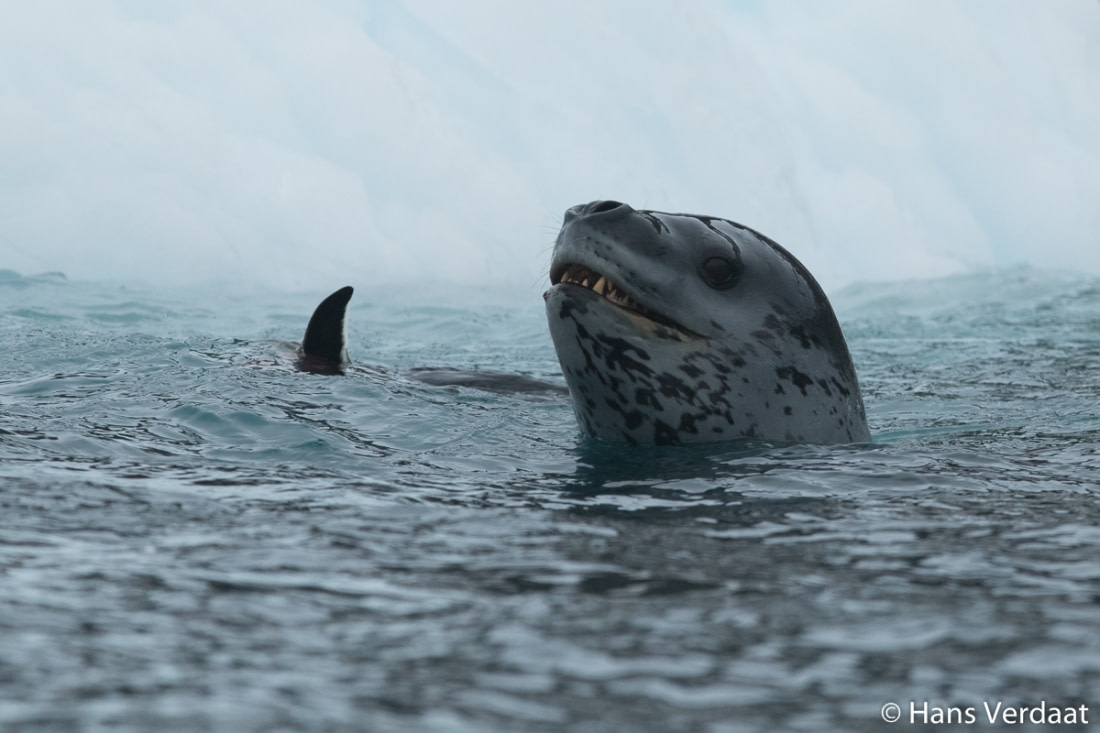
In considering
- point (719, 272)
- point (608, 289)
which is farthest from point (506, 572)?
point (719, 272)

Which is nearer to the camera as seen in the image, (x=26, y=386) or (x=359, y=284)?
(x=26, y=386)

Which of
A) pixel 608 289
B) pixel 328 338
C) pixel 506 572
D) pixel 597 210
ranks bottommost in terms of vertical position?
pixel 506 572

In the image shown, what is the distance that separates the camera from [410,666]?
2.22 m

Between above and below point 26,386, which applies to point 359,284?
→ above

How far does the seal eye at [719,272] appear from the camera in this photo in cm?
493

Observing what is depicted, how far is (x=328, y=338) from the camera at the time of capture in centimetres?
786

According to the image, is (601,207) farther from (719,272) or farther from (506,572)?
(506,572)

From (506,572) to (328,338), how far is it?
Result: 5126 mm

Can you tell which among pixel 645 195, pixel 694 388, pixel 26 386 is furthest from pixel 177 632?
pixel 645 195

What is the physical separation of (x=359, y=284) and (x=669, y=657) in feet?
59.2

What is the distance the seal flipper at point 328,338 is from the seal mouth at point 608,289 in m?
3.11

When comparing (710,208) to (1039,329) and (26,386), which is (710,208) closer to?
(1039,329)

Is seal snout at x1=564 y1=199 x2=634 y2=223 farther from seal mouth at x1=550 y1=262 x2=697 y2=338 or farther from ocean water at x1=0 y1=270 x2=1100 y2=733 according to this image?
ocean water at x1=0 y1=270 x2=1100 y2=733

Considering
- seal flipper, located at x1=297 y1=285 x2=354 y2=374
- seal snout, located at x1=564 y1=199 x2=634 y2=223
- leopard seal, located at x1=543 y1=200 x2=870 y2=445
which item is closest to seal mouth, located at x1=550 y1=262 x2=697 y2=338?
leopard seal, located at x1=543 y1=200 x2=870 y2=445
